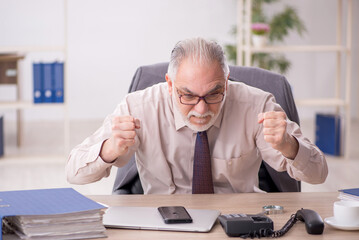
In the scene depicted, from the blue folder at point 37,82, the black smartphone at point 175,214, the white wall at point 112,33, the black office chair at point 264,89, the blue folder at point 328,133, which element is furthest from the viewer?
the white wall at point 112,33

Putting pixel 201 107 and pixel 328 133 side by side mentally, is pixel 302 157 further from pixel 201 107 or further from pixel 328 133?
pixel 328 133

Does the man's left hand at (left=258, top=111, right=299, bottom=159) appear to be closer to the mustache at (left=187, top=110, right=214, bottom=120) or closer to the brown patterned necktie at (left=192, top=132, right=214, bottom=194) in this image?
the mustache at (left=187, top=110, right=214, bottom=120)

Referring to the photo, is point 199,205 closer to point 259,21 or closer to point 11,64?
point 11,64

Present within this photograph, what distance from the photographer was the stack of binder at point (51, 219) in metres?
1.44

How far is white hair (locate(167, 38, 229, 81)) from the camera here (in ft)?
6.57

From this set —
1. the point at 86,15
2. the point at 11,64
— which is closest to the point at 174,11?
the point at 86,15

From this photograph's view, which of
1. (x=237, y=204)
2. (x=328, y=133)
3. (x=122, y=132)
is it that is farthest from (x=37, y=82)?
(x=237, y=204)

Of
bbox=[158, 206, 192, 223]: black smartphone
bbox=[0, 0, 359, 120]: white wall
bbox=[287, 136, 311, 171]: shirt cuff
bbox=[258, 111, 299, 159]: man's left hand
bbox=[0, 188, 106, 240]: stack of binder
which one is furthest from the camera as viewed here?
bbox=[0, 0, 359, 120]: white wall

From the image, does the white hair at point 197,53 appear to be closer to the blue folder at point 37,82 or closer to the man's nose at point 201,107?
the man's nose at point 201,107

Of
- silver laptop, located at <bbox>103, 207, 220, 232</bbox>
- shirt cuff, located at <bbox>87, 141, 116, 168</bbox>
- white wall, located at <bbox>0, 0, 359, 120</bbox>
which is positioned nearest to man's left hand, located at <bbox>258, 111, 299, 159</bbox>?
silver laptop, located at <bbox>103, 207, 220, 232</bbox>

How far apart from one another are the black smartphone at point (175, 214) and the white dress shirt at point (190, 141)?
481mm

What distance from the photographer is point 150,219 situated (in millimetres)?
1590

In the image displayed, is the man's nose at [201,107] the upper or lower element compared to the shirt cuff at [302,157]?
upper

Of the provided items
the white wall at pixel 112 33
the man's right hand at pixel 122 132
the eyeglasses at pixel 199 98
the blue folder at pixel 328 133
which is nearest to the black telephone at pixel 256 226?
the man's right hand at pixel 122 132
